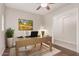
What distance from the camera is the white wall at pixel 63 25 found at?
5.41 feet

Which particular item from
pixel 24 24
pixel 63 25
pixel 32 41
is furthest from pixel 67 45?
pixel 24 24

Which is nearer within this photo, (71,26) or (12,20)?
(12,20)

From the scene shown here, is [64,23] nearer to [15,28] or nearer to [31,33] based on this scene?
[31,33]

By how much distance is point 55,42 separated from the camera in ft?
5.59

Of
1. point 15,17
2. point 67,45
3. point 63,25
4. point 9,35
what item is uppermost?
point 15,17

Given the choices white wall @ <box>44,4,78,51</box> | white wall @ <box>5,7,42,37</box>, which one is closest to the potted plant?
white wall @ <box>5,7,42,37</box>

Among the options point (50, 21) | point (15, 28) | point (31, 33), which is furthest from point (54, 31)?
point (15, 28)

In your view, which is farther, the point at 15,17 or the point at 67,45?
the point at 67,45

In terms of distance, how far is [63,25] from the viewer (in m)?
1.72

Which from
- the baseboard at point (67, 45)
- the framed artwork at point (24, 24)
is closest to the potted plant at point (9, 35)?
the framed artwork at point (24, 24)

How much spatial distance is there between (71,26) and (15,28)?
A: 3.52 feet

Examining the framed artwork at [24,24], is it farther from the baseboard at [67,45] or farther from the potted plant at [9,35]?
the baseboard at [67,45]

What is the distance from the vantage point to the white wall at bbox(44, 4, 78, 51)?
165cm

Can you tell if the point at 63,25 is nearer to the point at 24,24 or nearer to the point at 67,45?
the point at 67,45
